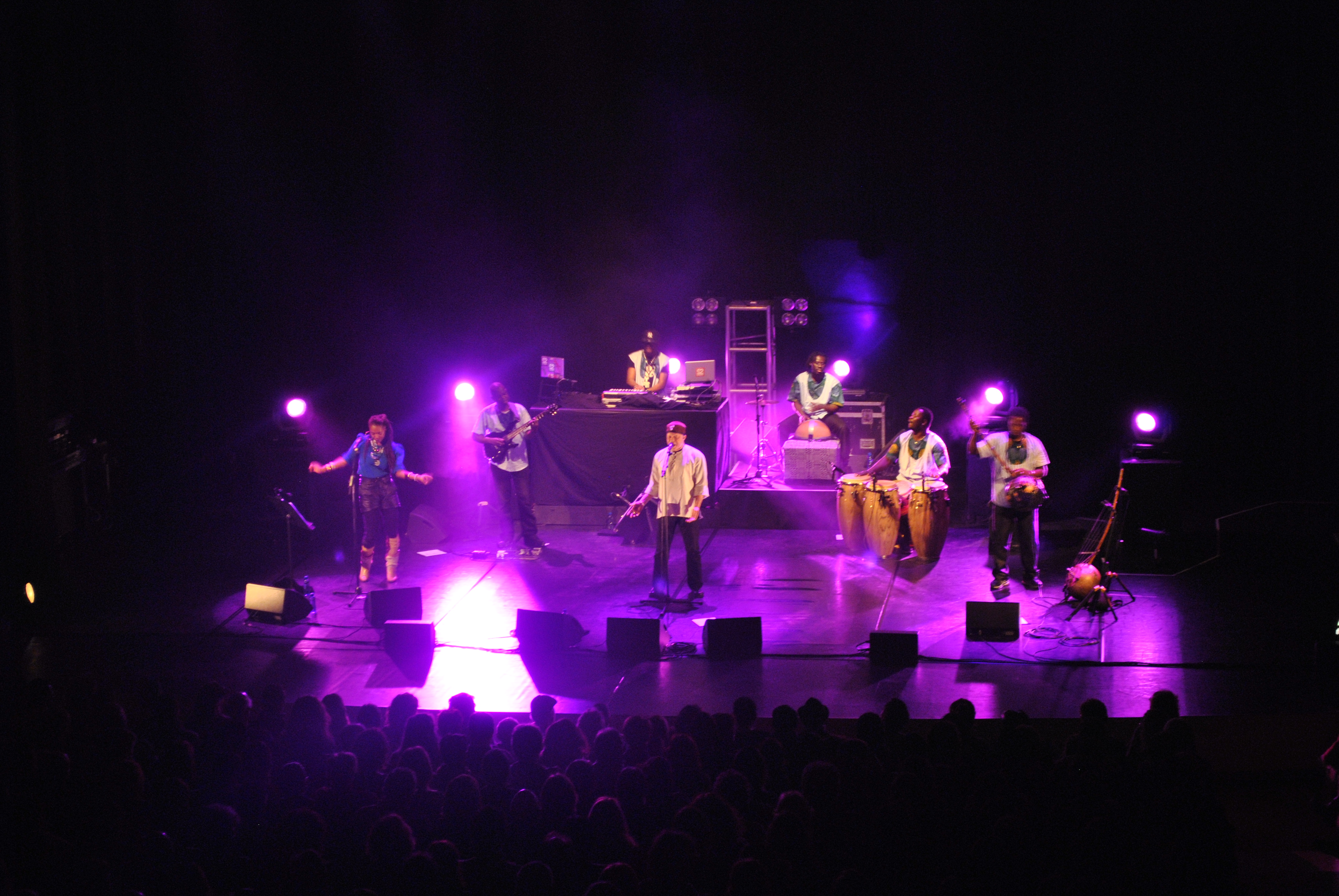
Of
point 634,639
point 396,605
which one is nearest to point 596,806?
point 634,639

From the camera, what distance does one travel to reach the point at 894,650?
8812mm

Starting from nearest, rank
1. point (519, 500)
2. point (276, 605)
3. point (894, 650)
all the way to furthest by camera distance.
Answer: point (894, 650)
point (276, 605)
point (519, 500)

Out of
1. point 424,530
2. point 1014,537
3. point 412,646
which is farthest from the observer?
point 424,530

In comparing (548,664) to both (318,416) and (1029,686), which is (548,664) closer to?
(1029,686)

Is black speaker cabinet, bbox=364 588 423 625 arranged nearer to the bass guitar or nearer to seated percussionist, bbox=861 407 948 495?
the bass guitar

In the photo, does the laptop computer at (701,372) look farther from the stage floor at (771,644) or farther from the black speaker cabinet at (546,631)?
the black speaker cabinet at (546,631)

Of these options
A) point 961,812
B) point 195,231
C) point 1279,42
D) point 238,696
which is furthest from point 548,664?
point 1279,42

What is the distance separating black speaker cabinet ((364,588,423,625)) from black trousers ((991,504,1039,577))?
6.14m

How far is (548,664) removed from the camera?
9039 millimetres

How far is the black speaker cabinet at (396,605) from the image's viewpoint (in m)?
9.64

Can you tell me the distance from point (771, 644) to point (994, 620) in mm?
2045

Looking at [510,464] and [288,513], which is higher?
[510,464]

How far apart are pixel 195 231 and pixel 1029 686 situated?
12064 millimetres

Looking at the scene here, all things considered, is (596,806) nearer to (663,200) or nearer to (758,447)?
(758,447)
